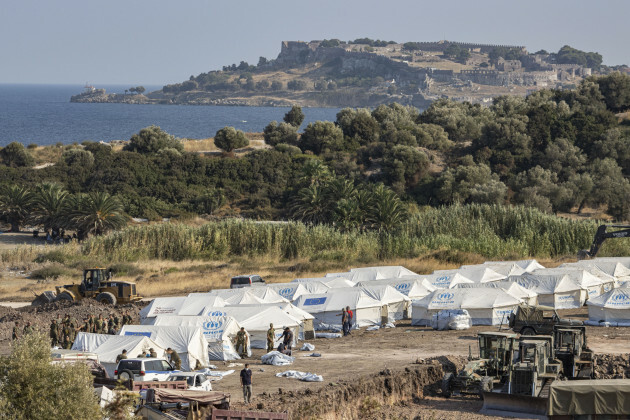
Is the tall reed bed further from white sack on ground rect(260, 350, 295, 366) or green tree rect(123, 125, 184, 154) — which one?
green tree rect(123, 125, 184, 154)

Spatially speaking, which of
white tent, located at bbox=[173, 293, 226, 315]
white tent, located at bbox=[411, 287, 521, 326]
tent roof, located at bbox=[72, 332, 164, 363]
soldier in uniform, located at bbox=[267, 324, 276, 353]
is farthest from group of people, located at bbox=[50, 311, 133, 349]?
white tent, located at bbox=[411, 287, 521, 326]

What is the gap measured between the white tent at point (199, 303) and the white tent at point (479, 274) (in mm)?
12666

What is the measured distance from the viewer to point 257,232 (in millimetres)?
61688

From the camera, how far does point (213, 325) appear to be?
31.8 metres

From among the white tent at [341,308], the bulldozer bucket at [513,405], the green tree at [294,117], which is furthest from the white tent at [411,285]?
the green tree at [294,117]

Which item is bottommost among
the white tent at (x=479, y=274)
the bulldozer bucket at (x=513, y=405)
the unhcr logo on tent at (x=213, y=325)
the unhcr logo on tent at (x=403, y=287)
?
the white tent at (x=479, y=274)

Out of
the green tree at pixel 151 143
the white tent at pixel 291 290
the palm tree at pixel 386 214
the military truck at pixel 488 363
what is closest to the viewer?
the military truck at pixel 488 363

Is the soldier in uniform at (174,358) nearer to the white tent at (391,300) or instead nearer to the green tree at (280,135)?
the white tent at (391,300)

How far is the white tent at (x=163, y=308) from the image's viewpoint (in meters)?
36.2

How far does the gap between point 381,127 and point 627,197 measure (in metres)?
35.9

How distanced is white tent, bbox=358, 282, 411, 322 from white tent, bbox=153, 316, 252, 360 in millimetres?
8638

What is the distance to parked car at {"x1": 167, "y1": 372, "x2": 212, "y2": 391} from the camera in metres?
24.4

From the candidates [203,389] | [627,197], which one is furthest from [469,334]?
[627,197]

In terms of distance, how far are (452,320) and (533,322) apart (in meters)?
4.55
